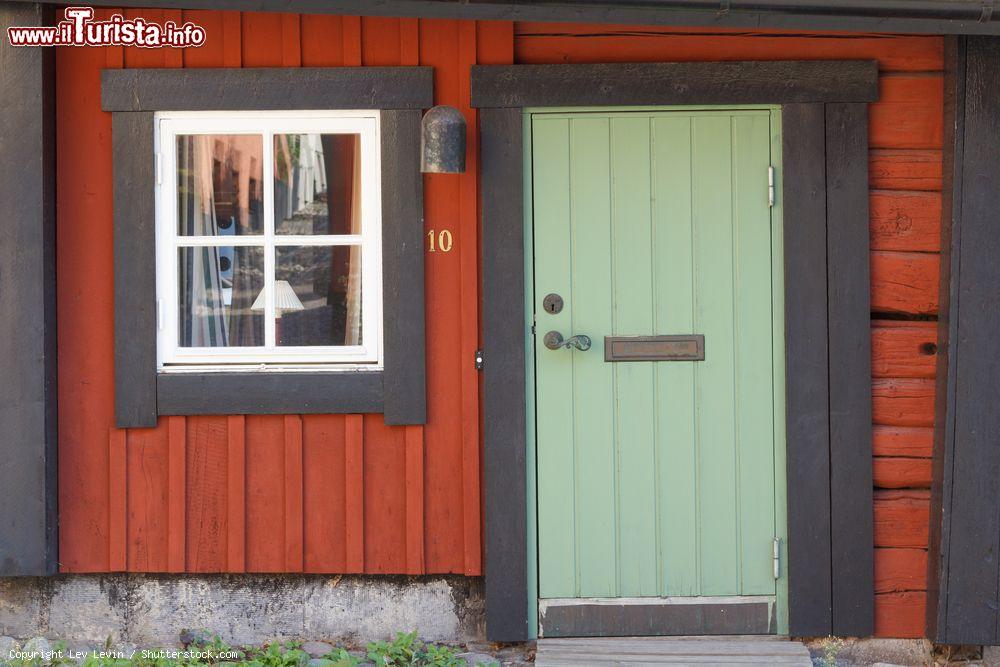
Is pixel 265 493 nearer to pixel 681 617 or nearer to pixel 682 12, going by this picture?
pixel 681 617

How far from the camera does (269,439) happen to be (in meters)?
4.27

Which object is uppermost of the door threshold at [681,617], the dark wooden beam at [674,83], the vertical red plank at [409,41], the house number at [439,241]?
the vertical red plank at [409,41]

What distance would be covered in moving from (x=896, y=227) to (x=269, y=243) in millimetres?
2569

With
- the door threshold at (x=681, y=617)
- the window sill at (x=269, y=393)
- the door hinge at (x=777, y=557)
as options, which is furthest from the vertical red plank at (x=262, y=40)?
the door hinge at (x=777, y=557)

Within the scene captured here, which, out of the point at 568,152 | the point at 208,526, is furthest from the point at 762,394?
the point at 208,526

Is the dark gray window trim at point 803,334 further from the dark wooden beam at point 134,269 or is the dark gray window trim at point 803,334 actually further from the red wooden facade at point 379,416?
the dark wooden beam at point 134,269

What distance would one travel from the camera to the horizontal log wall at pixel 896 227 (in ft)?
13.7

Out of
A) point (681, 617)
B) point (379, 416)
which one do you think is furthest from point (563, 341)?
point (681, 617)

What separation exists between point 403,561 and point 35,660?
1510mm

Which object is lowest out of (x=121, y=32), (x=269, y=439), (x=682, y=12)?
(x=269, y=439)

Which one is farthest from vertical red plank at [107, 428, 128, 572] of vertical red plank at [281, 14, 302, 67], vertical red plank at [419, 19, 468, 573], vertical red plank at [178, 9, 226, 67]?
vertical red plank at [281, 14, 302, 67]

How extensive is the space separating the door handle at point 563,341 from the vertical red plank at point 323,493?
91cm

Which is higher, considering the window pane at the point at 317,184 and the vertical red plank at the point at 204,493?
Result: the window pane at the point at 317,184

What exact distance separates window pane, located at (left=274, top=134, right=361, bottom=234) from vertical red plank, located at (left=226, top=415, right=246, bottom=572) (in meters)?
0.85
